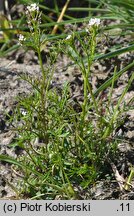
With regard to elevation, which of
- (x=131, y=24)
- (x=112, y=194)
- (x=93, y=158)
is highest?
(x=131, y=24)

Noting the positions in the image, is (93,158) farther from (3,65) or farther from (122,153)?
(3,65)

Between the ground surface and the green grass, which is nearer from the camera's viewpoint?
the green grass

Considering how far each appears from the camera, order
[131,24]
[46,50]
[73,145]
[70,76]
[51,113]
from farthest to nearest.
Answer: [46,50], [70,76], [131,24], [73,145], [51,113]

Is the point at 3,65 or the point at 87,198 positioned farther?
the point at 3,65

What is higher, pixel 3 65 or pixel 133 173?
pixel 3 65

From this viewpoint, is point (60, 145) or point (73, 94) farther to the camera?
point (73, 94)

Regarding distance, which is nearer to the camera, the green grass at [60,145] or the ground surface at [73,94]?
the green grass at [60,145]

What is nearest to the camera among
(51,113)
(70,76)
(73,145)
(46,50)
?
(51,113)

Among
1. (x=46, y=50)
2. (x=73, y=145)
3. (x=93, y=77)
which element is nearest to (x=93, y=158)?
(x=73, y=145)
